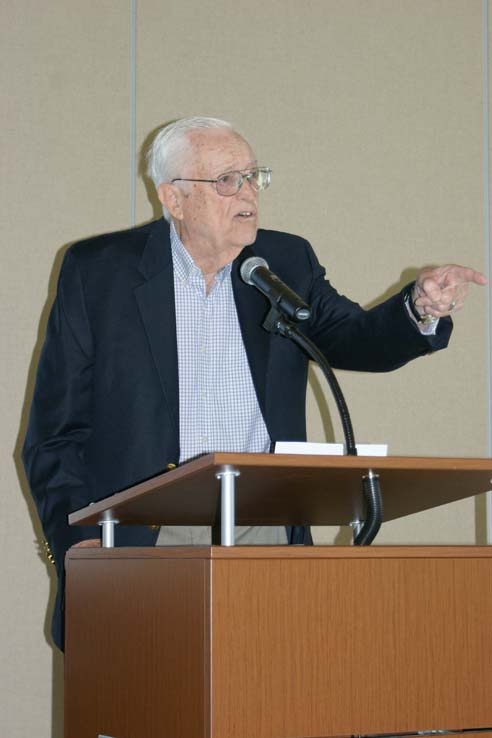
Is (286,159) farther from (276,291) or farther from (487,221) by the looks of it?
(276,291)

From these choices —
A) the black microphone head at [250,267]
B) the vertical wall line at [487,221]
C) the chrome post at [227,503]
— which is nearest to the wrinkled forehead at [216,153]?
the black microphone head at [250,267]

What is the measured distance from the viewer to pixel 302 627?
1.23m

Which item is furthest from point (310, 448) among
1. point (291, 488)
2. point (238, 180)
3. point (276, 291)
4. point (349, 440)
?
point (238, 180)

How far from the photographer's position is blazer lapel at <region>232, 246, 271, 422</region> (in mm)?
2252

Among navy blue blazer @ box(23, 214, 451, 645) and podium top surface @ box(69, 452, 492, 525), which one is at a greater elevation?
navy blue blazer @ box(23, 214, 451, 645)

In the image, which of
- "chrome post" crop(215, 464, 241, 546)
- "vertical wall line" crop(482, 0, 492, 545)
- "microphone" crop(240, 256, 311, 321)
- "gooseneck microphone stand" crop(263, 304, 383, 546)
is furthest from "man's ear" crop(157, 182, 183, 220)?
"vertical wall line" crop(482, 0, 492, 545)

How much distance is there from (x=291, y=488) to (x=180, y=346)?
0.94 meters

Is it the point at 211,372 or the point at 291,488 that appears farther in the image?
the point at 211,372

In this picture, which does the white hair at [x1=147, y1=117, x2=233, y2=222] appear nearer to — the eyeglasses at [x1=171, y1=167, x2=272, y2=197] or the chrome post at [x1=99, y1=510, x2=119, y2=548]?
the eyeglasses at [x1=171, y1=167, x2=272, y2=197]

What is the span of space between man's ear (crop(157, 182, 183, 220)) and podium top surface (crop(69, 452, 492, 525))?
917mm

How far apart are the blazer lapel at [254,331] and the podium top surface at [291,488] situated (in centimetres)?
49

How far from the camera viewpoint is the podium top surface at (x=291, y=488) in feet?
4.07

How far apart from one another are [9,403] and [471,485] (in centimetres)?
229

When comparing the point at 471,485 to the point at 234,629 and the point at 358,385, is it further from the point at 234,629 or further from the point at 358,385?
the point at 358,385
